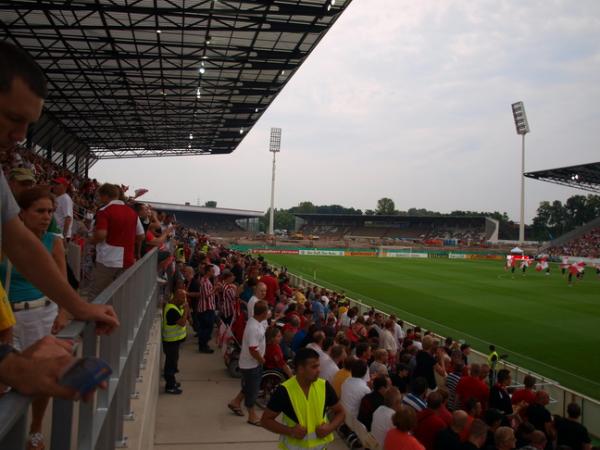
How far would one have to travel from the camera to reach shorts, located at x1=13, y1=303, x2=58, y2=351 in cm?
325

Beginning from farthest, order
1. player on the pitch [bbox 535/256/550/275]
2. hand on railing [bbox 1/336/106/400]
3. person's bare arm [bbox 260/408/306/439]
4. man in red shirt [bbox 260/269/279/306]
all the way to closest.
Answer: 1. player on the pitch [bbox 535/256/550/275]
2. man in red shirt [bbox 260/269/279/306]
3. person's bare arm [bbox 260/408/306/439]
4. hand on railing [bbox 1/336/106/400]

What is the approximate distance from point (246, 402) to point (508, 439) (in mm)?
3296

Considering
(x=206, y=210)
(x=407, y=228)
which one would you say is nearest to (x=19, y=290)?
(x=206, y=210)

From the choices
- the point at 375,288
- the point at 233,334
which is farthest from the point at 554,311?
the point at 233,334

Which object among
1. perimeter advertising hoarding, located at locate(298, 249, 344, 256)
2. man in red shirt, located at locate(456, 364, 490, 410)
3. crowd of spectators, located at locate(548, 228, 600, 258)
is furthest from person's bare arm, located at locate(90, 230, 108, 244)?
crowd of spectators, located at locate(548, 228, 600, 258)

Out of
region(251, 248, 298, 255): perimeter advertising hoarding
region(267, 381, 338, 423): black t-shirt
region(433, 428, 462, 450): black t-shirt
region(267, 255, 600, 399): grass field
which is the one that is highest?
region(267, 381, 338, 423): black t-shirt

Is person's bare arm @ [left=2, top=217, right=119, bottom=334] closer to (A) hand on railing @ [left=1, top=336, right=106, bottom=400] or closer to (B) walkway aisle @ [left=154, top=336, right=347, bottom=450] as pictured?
(A) hand on railing @ [left=1, top=336, right=106, bottom=400]

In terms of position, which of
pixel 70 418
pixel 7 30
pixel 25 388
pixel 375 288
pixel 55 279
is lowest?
pixel 375 288

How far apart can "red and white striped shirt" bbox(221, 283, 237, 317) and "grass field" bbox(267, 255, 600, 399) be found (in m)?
9.33

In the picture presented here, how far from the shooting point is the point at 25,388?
131 centimetres

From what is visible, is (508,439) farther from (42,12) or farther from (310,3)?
(42,12)

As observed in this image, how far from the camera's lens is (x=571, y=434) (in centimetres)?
709

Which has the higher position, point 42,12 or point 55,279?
point 42,12

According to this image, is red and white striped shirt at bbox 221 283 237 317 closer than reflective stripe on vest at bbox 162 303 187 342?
No
